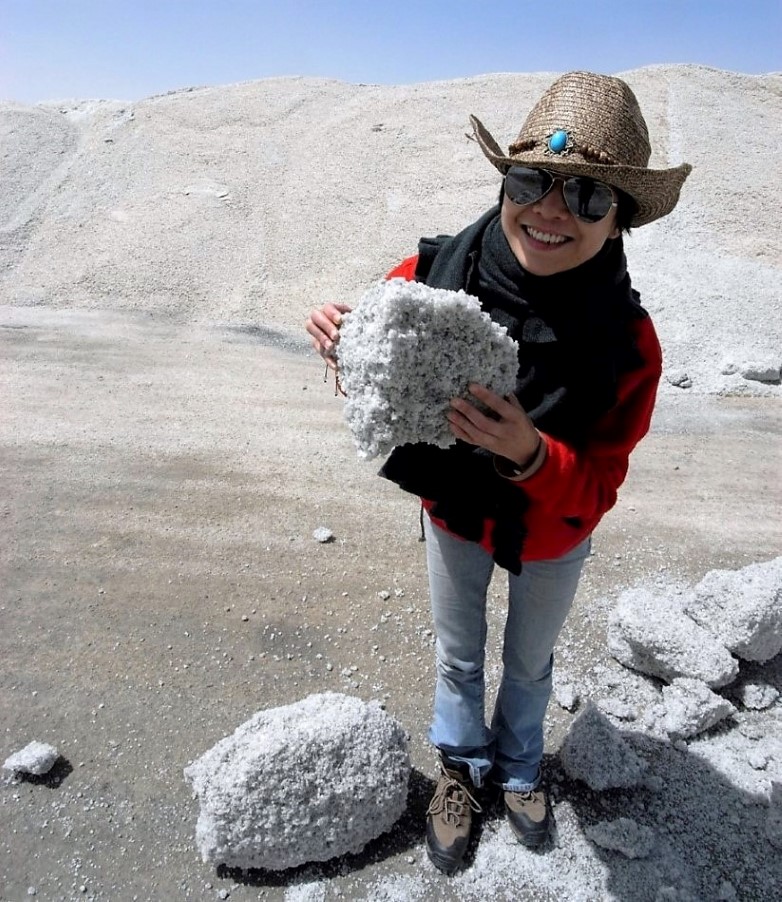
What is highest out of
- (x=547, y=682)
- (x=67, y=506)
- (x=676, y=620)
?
(x=547, y=682)

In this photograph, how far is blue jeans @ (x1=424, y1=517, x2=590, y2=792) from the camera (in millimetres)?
2922

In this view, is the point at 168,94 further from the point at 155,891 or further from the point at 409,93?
the point at 155,891

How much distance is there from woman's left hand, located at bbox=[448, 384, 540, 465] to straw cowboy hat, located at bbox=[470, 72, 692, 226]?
0.79m

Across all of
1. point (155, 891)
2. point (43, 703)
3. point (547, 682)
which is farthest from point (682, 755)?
point (43, 703)

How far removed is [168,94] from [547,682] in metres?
19.1

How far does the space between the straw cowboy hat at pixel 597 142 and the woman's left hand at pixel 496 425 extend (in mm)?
791

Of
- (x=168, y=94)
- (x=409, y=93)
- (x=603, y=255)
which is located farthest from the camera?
(x=168, y=94)

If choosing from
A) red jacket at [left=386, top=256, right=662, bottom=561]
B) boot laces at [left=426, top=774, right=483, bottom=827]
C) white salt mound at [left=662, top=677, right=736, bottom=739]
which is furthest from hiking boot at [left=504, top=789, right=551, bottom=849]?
red jacket at [left=386, top=256, right=662, bottom=561]

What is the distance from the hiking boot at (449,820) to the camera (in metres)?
3.29

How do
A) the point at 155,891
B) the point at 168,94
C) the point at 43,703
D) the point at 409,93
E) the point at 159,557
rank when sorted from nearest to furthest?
1. the point at 155,891
2. the point at 43,703
3. the point at 159,557
4. the point at 409,93
5. the point at 168,94

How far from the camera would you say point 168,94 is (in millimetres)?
17875

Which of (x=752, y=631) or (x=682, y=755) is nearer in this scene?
(x=682, y=755)

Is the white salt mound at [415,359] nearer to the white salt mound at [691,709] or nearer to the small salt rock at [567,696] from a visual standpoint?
the small salt rock at [567,696]

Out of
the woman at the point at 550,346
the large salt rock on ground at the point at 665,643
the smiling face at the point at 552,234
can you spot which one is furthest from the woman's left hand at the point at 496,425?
the large salt rock on ground at the point at 665,643
